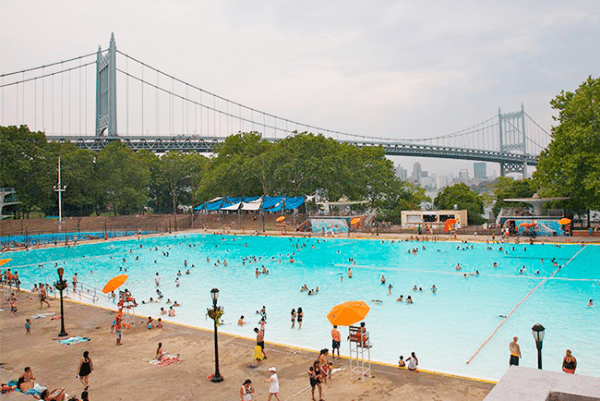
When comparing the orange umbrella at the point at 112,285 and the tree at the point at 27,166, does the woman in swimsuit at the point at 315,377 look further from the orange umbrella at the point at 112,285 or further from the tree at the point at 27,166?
the tree at the point at 27,166

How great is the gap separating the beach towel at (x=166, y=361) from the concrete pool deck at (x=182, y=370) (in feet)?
0.66

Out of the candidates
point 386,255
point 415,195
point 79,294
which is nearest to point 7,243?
point 79,294

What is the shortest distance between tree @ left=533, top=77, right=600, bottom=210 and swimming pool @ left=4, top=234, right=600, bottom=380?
5.36m

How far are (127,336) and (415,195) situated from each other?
64538 millimetres

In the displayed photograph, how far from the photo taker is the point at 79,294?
25234 mm

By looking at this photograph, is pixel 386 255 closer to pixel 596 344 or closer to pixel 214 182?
pixel 596 344

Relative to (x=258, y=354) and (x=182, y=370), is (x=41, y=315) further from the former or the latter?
(x=258, y=354)

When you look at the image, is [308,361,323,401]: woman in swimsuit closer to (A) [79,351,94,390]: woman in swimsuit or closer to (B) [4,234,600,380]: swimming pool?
(B) [4,234,600,380]: swimming pool

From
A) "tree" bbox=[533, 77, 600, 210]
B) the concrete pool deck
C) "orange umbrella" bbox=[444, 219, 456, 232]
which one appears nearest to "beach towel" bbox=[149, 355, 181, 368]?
the concrete pool deck

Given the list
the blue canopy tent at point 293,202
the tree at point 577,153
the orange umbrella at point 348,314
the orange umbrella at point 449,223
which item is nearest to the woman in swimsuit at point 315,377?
the orange umbrella at point 348,314

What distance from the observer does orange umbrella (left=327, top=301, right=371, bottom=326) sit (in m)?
12.1

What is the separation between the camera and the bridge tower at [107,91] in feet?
347

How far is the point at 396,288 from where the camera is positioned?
27.3 metres

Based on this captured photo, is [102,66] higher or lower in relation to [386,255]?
higher
